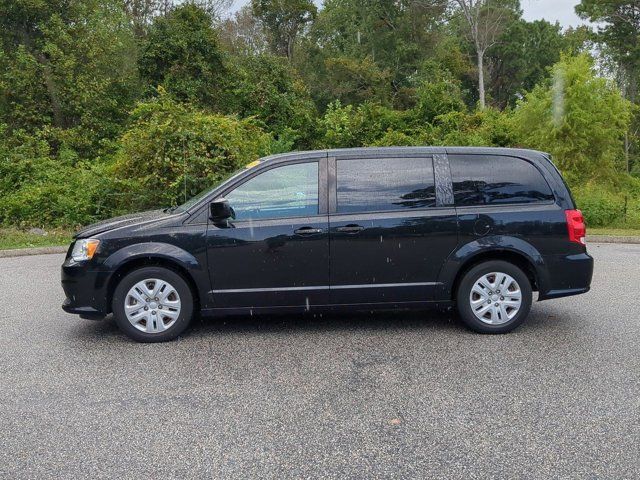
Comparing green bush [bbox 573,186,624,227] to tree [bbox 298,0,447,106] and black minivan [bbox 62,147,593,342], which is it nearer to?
black minivan [bbox 62,147,593,342]

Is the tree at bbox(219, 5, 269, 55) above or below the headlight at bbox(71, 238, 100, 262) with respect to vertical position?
above

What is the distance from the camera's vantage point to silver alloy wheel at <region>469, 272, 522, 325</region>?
5914 millimetres

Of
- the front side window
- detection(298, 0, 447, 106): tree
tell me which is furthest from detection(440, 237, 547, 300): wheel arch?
detection(298, 0, 447, 106): tree

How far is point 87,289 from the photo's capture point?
225 inches

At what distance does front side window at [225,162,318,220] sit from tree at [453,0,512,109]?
37.4 metres

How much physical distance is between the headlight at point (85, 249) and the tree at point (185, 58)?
20.0 m

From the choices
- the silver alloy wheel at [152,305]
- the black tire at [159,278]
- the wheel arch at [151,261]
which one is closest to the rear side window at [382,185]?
the wheel arch at [151,261]

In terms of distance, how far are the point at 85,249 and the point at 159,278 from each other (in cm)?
76

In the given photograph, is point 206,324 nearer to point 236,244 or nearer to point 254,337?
point 254,337

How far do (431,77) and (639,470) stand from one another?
Answer: 36078 millimetres

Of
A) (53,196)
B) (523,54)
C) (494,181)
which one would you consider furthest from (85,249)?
(523,54)

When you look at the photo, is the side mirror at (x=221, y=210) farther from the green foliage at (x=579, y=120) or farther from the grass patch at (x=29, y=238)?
the green foliage at (x=579, y=120)

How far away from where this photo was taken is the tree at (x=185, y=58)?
997 inches

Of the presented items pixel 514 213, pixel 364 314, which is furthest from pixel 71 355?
pixel 514 213
